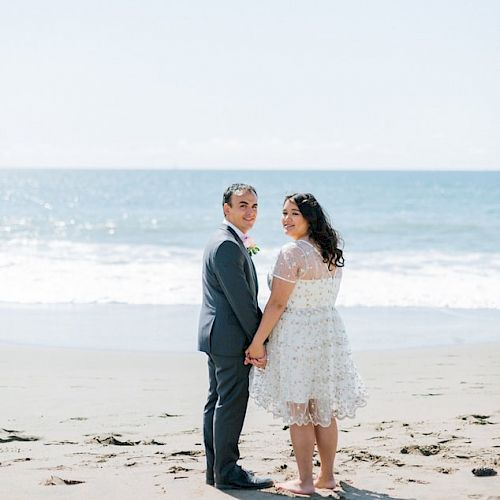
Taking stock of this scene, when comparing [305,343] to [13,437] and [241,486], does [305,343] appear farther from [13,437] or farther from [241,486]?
[13,437]

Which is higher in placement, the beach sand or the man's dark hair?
the man's dark hair

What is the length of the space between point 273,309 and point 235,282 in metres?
0.25

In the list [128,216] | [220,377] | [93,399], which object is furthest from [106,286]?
[128,216]

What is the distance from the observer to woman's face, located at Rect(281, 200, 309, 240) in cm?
471

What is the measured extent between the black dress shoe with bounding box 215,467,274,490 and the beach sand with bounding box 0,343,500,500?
7cm

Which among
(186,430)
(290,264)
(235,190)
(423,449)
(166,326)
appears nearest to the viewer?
(290,264)

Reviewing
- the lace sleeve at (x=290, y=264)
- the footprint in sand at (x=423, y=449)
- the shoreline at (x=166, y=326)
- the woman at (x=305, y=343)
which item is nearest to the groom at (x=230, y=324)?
the woman at (x=305, y=343)

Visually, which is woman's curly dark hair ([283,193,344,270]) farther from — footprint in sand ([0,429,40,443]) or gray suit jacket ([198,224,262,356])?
footprint in sand ([0,429,40,443])

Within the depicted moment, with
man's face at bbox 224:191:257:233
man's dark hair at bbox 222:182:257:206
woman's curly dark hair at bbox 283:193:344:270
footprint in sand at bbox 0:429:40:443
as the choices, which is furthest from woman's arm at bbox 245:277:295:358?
footprint in sand at bbox 0:429:40:443

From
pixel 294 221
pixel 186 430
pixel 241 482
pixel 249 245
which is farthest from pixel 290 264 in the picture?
pixel 186 430

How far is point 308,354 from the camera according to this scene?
4.69m

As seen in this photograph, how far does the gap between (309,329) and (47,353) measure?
17.0 feet

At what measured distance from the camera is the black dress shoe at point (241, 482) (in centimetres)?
482

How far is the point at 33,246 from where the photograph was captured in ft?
81.8
